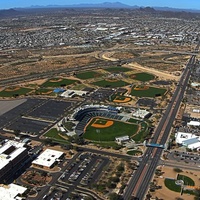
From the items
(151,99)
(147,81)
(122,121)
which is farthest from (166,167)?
(147,81)

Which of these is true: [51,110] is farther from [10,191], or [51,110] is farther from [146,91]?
[10,191]

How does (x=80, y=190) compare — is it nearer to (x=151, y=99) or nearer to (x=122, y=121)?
(x=122, y=121)

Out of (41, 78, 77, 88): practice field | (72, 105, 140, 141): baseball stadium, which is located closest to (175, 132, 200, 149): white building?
(72, 105, 140, 141): baseball stadium

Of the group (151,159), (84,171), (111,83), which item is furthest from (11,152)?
(111,83)

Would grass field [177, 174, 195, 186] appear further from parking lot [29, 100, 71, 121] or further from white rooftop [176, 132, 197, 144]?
parking lot [29, 100, 71, 121]

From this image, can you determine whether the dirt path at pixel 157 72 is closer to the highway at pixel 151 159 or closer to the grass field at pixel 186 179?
the highway at pixel 151 159
